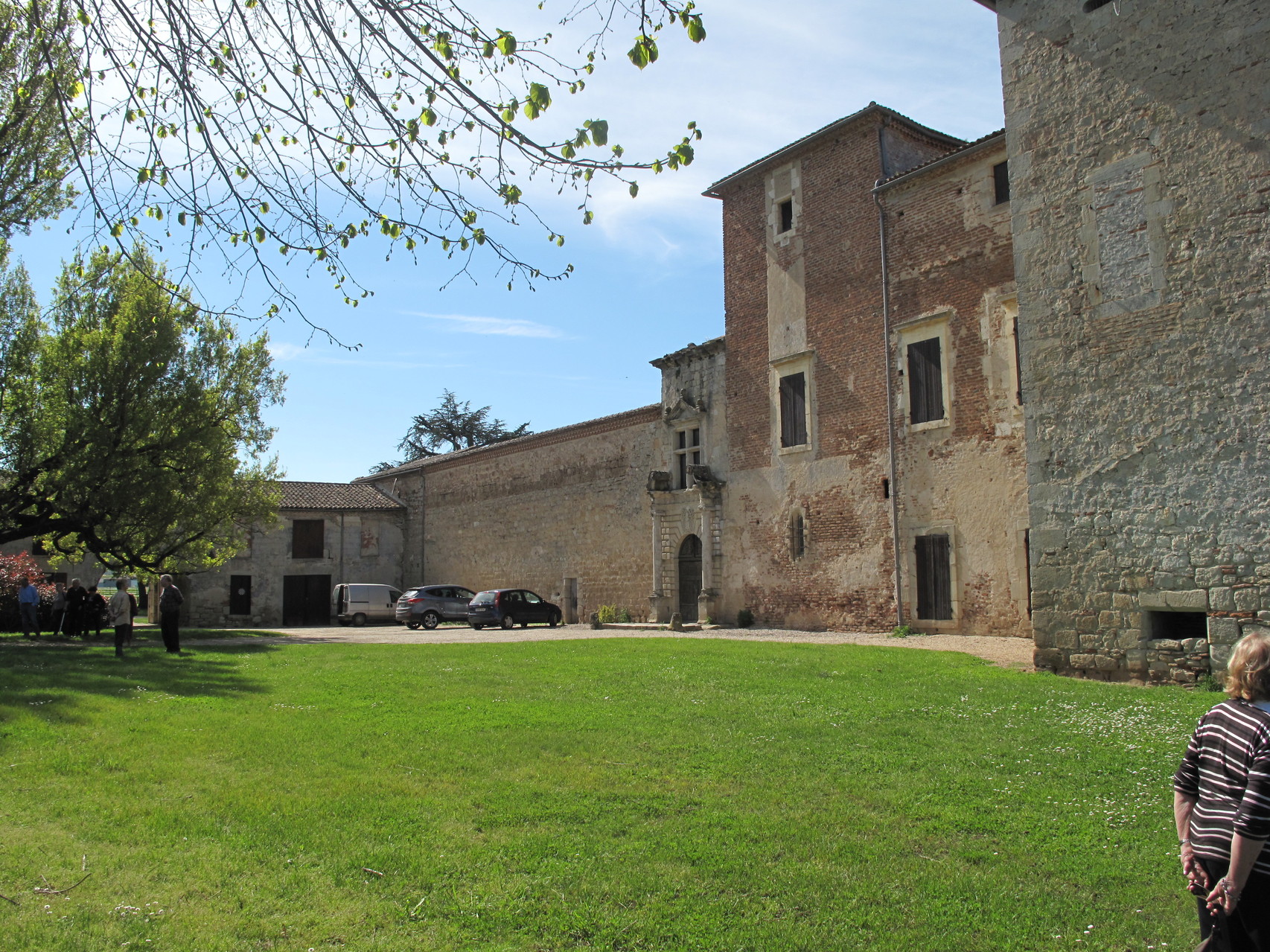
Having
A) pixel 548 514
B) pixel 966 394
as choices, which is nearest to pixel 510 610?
pixel 548 514

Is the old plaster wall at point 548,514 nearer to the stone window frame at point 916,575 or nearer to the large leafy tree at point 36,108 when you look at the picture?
the stone window frame at point 916,575

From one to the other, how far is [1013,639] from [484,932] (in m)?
14.0

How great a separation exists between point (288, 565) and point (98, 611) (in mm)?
15320

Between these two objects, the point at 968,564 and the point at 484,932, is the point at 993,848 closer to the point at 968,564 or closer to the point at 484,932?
the point at 484,932

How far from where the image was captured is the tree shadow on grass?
8776 mm

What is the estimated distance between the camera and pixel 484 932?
11.7 ft

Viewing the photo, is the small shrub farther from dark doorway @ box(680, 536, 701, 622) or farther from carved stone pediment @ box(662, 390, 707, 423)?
carved stone pediment @ box(662, 390, 707, 423)

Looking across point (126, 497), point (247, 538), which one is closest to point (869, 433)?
point (126, 497)

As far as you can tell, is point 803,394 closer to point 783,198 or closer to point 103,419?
point 783,198

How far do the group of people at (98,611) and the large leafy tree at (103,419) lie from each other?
3.85ft

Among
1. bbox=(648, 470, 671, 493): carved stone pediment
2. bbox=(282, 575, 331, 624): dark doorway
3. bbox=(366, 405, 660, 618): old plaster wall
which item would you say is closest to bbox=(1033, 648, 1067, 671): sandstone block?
bbox=(648, 470, 671, 493): carved stone pediment

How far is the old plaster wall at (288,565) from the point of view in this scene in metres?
32.9

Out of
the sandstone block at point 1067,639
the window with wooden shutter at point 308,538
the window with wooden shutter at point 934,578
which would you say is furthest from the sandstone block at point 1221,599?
the window with wooden shutter at point 308,538

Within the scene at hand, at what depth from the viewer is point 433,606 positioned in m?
28.5
